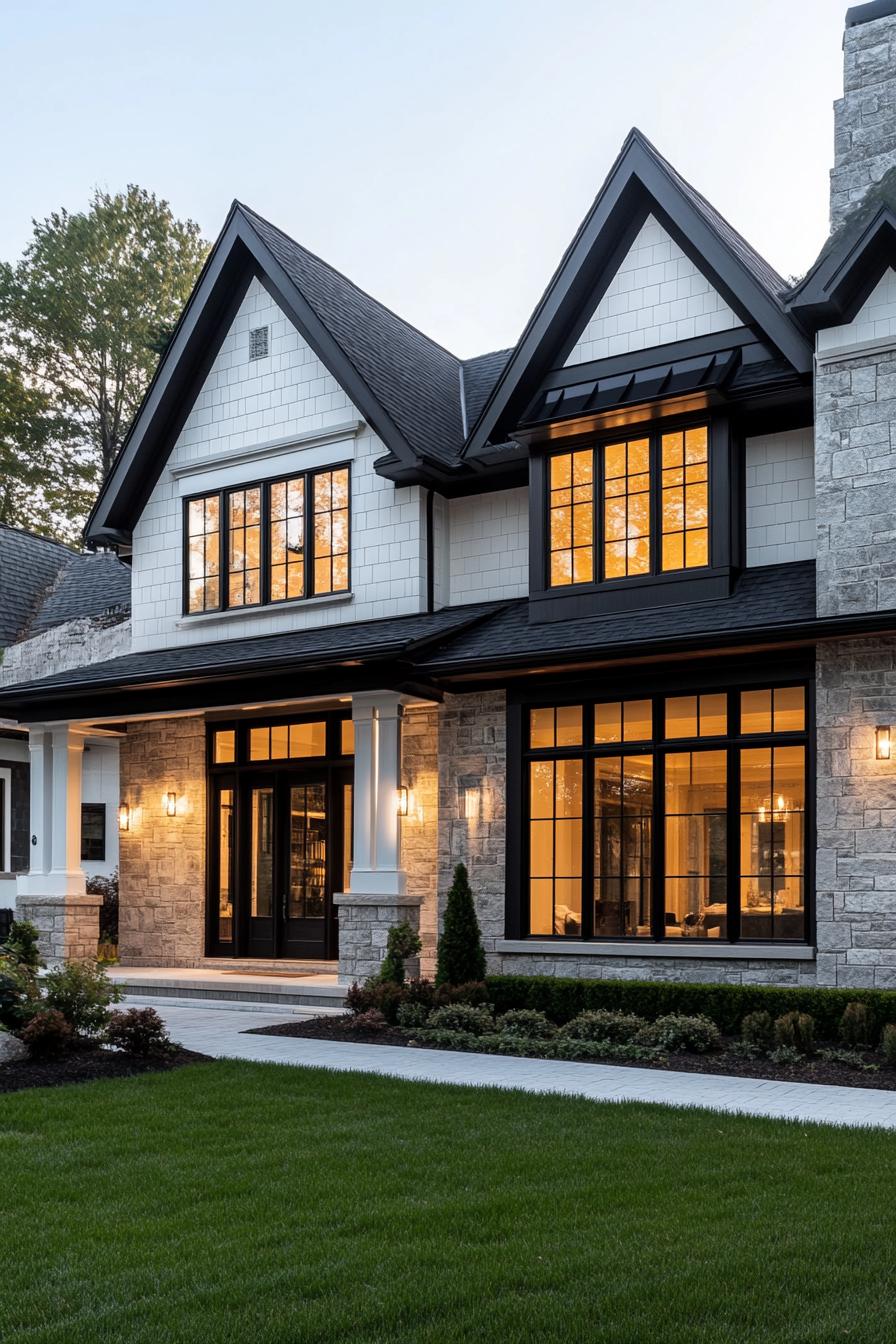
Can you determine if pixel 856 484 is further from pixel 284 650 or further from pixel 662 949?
pixel 284 650

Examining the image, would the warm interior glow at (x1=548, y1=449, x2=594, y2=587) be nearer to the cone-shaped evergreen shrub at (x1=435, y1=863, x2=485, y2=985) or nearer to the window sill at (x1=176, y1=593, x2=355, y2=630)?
the window sill at (x1=176, y1=593, x2=355, y2=630)

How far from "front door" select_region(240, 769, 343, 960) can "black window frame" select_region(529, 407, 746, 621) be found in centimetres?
414

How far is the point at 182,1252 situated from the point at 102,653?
16.2 meters

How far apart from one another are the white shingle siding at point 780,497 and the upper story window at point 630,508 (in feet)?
1.66

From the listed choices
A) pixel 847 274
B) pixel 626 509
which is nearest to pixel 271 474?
pixel 626 509

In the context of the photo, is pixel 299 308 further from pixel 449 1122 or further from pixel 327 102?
pixel 449 1122

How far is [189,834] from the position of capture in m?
17.5

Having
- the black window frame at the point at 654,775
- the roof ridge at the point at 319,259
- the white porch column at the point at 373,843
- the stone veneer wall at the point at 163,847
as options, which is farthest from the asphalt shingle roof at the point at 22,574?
the black window frame at the point at 654,775

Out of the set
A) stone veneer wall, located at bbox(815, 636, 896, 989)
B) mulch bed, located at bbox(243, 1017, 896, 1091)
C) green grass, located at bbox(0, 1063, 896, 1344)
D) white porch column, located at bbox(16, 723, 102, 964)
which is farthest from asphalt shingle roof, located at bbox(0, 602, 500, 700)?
green grass, located at bbox(0, 1063, 896, 1344)

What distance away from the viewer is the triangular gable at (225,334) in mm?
16062

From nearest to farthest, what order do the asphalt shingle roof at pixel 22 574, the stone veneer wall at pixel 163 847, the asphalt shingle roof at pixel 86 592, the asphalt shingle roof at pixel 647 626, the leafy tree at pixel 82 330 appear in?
the asphalt shingle roof at pixel 647 626, the stone veneer wall at pixel 163 847, the asphalt shingle roof at pixel 86 592, the asphalt shingle roof at pixel 22 574, the leafy tree at pixel 82 330

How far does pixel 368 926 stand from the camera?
14.1m

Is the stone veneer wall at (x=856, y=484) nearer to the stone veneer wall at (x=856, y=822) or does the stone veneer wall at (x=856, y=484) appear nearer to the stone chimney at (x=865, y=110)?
the stone veneer wall at (x=856, y=822)

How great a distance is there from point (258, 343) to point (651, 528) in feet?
21.1
